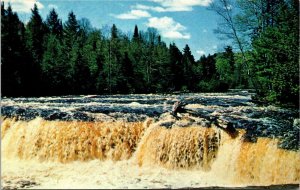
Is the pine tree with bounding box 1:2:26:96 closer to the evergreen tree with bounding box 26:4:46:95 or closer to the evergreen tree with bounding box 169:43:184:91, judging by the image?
the evergreen tree with bounding box 26:4:46:95

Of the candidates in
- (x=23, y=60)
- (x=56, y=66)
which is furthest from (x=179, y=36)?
(x=56, y=66)

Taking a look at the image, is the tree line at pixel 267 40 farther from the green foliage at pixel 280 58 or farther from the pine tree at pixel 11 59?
the pine tree at pixel 11 59

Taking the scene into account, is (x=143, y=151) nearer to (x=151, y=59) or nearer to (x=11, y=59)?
(x=11, y=59)

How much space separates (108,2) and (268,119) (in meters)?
3.79

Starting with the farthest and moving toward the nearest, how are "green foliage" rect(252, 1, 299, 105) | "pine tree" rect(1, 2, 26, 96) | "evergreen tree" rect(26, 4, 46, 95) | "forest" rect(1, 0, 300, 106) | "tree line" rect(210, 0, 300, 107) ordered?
"evergreen tree" rect(26, 4, 46, 95) < "pine tree" rect(1, 2, 26, 96) < "forest" rect(1, 0, 300, 106) < "tree line" rect(210, 0, 300, 107) < "green foliage" rect(252, 1, 299, 105)

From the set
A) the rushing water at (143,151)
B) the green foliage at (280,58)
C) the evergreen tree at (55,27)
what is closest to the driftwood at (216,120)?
the rushing water at (143,151)

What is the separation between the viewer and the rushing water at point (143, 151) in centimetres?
670

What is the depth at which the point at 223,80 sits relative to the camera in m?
17.1

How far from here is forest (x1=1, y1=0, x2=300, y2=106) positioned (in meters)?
9.45

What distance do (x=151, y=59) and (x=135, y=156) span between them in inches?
475

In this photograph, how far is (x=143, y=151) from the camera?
24.5ft

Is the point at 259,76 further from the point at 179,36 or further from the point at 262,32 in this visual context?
the point at 179,36

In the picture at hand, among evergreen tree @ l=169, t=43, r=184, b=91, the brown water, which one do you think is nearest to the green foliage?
the brown water

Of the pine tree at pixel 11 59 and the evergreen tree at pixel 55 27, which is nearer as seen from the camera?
the pine tree at pixel 11 59
